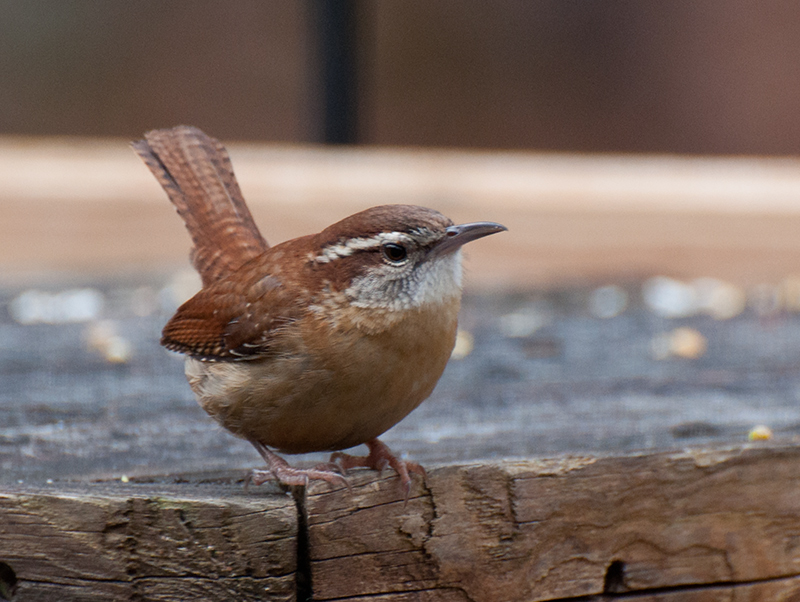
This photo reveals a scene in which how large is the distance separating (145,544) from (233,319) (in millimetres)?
873

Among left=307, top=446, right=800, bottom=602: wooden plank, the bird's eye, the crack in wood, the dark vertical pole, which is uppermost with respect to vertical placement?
the dark vertical pole

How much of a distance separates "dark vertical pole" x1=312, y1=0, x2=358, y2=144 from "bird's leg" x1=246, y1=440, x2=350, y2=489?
10.9ft

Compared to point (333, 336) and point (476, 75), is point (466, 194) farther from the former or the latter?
point (333, 336)

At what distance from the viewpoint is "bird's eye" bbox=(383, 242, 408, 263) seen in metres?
2.72

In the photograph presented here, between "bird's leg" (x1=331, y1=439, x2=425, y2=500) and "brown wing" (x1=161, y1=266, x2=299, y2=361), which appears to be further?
"brown wing" (x1=161, y1=266, x2=299, y2=361)

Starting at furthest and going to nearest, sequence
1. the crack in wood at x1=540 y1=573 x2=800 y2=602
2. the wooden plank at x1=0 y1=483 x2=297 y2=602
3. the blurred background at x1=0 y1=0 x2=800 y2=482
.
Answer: the blurred background at x1=0 y1=0 x2=800 y2=482 → the crack in wood at x1=540 y1=573 x2=800 y2=602 → the wooden plank at x1=0 y1=483 x2=297 y2=602

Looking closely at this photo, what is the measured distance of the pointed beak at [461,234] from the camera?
268cm

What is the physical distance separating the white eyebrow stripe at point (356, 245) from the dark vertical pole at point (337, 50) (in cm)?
297

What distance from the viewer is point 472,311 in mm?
5039

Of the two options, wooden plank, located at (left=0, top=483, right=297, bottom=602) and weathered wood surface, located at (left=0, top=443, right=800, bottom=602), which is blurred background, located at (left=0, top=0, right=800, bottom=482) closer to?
weathered wood surface, located at (left=0, top=443, right=800, bottom=602)

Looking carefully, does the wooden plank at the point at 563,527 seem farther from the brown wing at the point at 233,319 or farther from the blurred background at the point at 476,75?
the blurred background at the point at 476,75

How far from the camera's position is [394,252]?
8.94ft

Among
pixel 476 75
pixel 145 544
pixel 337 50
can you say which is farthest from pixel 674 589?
pixel 476 75

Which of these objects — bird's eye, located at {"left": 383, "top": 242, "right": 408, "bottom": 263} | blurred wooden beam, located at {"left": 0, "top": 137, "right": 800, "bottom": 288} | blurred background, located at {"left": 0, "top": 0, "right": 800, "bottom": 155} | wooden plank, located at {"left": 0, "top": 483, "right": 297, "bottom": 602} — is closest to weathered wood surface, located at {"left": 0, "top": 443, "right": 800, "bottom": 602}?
wooden plank, located at {"left": 0, "top": 483, "right": 297, "bottom": 602}
